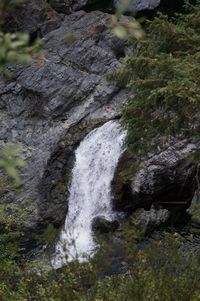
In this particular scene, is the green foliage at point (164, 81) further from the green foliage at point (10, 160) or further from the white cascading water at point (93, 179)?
the white cascading water at point (93, 179)

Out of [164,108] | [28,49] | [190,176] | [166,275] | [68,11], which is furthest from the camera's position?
[68,11]

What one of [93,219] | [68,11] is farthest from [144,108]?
[68,11]

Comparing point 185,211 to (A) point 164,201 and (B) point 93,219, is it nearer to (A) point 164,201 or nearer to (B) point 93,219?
(A) point 164,201

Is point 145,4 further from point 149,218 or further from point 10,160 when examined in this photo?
point 10,160

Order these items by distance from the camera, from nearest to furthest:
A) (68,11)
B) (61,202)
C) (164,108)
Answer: (164,108), (61,202), (68,11)

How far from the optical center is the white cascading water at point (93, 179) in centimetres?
1517

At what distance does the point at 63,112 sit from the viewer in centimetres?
1739

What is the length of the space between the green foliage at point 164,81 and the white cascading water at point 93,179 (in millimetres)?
6459

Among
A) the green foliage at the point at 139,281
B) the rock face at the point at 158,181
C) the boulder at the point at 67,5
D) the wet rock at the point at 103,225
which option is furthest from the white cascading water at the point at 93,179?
the green foliage at the point at 139,281

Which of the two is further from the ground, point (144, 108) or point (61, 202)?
point (144, 108)

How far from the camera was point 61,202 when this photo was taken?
51.0 feet

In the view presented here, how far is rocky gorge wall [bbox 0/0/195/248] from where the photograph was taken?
576 inches

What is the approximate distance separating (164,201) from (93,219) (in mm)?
2256

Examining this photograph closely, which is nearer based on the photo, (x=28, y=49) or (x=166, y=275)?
(x=28, y=49)
